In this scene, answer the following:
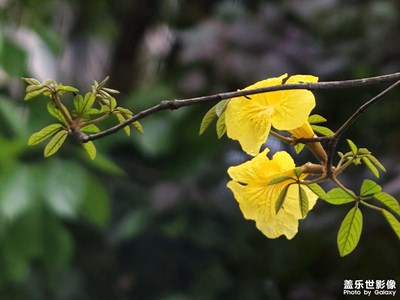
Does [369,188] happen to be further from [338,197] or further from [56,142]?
[56,142]

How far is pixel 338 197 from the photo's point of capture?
1.35 ft

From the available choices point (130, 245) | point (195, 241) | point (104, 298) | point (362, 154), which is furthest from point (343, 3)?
point (362, 154)

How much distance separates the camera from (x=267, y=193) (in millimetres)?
415

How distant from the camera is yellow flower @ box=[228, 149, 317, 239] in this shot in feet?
1.34

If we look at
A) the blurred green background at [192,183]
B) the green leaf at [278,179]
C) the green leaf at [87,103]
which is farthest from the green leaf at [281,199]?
the blurred green background at [192,183]

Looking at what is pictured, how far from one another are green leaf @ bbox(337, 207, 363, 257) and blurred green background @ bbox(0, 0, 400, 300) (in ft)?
2.49

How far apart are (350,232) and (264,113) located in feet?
0.24

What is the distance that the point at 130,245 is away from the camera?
5.64 ft

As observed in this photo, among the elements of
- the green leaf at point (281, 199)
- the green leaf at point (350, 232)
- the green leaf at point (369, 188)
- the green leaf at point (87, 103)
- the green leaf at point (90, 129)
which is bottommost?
the green leaf at point (350, 232)

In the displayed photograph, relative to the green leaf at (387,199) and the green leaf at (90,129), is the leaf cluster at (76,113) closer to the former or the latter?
the green leaf at (90,129)

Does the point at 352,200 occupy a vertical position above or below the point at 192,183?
below

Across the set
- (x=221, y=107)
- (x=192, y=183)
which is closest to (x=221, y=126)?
(x=221, y=107)

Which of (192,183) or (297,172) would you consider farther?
(192,183)

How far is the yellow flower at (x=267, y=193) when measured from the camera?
407 mm
